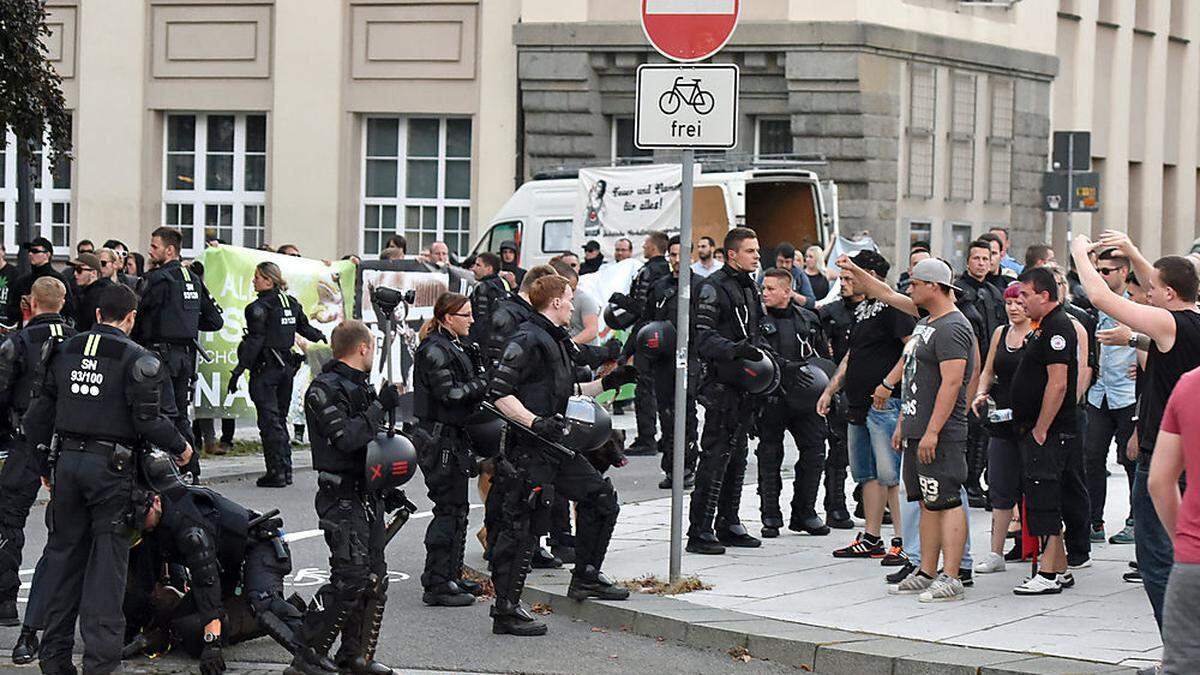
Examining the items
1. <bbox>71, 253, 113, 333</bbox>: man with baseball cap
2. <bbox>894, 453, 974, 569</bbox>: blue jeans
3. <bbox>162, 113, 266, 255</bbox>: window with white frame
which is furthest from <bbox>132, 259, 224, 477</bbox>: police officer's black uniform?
<bbox>162, 113, 266, 255</bbox>: window with white frame

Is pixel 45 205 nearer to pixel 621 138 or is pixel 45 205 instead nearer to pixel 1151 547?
pixel 621 138

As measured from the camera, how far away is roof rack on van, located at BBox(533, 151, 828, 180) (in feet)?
81.4

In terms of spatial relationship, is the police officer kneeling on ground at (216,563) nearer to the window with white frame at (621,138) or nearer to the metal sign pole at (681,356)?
the metal sign pole at (681,356)

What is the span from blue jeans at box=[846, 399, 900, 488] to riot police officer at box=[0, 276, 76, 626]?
468 centimetres

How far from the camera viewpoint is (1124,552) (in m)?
12.4

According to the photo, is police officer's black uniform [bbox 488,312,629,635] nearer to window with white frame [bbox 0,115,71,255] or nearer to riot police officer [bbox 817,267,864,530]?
riot police officer [bbox 817,267,864,530]

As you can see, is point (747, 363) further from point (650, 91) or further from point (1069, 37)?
point (1069, 37)

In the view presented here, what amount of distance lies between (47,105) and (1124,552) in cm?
1084

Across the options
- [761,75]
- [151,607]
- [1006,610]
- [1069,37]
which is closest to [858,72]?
[761,75]

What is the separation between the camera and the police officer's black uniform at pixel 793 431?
13273 millimetres

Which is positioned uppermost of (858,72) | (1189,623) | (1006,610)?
(858,72)

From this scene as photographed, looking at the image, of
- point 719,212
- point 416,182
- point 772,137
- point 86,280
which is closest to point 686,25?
point 86,280

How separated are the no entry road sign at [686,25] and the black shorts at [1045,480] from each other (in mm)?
2740

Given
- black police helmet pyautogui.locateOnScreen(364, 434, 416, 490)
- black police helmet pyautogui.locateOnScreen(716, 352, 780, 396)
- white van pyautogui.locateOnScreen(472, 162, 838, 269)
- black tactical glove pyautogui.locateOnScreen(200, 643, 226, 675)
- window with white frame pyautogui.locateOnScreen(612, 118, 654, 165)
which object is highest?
window with white frame pyautogui.locateOnScreen(612, 118, 654, 165)
